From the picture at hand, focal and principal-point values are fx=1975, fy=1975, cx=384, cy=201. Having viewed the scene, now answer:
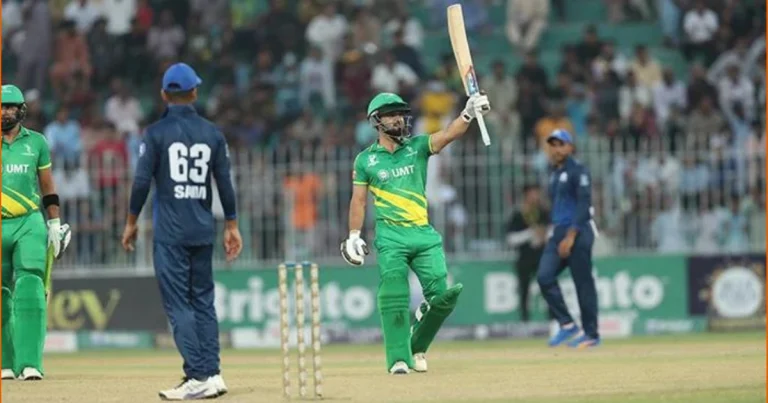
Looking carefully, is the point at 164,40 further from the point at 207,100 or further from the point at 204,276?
the point at 204,276

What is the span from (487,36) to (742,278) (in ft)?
21.1

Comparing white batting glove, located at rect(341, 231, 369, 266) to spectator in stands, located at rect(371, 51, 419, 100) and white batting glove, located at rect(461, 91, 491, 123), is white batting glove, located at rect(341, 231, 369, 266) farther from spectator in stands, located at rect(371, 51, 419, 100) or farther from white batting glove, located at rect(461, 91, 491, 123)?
spectator in stands, located at rect(371, 51, 419, 100)

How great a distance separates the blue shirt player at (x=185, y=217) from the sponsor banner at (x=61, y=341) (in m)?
13.6

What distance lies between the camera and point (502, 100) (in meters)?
29.2

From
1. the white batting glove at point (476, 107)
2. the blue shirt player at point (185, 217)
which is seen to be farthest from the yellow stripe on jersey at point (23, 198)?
the white batting glove at point (476, 107)

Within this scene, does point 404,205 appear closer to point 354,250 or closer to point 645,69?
point 354,250

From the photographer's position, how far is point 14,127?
16062 millimetres

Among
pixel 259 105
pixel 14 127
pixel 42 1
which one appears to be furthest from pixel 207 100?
pixel 14 127

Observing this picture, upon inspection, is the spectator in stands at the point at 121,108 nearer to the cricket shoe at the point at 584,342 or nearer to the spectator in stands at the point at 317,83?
the spectator in stands at the point at 317,83

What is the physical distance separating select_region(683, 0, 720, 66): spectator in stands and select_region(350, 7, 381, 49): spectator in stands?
478 centimetres

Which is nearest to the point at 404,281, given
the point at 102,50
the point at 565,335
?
the point at 565,335

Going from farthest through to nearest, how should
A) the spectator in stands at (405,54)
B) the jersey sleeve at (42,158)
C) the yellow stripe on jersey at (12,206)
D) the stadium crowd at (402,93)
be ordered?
the spectator in stands at (405,54), the stadium crowd at (402,93), the jersey sleeve at (42,158), the yellow stripe on jersey at (12,206)

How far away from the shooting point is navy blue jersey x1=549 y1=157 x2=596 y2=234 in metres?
21.0

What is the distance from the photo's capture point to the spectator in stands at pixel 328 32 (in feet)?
101
